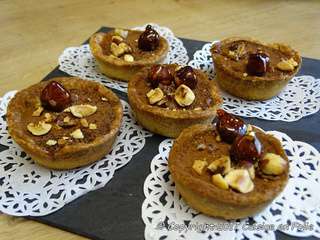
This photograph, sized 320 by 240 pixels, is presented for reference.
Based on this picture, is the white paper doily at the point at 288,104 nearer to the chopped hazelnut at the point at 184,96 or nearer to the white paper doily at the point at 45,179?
the chopped hazelnut at the point at 184,96

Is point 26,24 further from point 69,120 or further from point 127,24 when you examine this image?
point 69,120

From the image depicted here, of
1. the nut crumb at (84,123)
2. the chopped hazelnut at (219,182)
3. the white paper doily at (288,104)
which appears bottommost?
the white paper doily at (288,104)

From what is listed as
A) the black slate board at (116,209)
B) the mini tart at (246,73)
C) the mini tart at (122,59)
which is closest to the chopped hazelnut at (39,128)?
the black slate board at (116,209)

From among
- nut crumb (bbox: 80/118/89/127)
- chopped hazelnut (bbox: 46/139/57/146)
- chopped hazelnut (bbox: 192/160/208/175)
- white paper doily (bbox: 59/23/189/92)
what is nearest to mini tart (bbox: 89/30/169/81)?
white paper doily (bbox: 59/23/189/92)

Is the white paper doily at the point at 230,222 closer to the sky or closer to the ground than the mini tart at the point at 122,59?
closer to the ground

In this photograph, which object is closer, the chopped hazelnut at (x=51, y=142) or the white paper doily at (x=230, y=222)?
the white paper doily at (x=230, y=222)

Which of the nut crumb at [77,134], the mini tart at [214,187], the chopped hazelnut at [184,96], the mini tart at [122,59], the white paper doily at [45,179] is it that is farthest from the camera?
the mini tart at [122,59]

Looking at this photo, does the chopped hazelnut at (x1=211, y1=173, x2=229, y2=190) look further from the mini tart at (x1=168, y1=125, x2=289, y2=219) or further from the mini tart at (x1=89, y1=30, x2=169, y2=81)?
the mini tart at (x1=89, y1=30, x2=169, y2=81)
